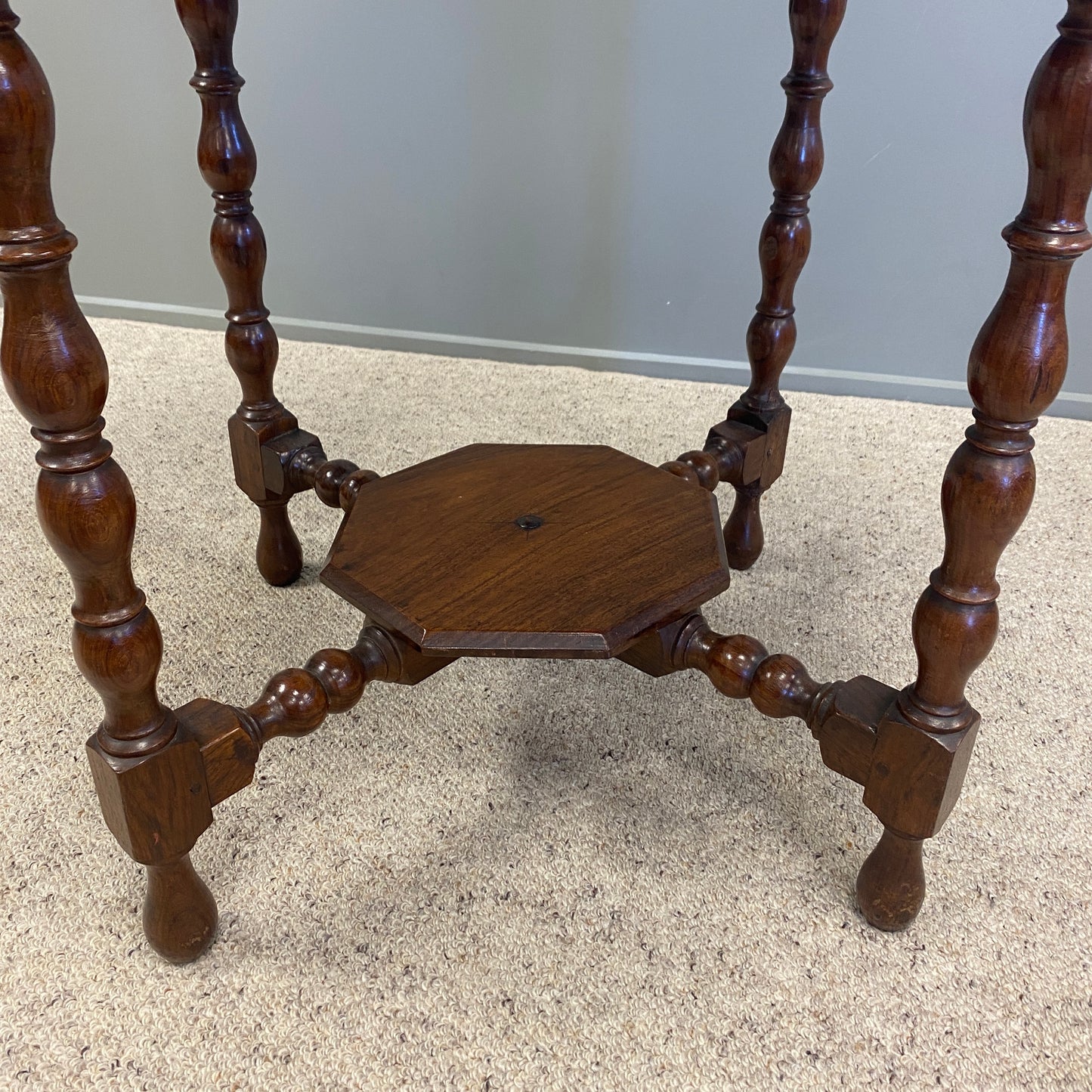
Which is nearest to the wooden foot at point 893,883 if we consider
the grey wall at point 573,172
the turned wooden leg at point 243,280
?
the turned wooden leg at point 243,280

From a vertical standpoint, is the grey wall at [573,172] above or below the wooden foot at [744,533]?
above

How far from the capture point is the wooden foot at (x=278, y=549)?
3.97 ft

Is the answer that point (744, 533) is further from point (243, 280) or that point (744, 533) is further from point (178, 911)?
point (178, 911)

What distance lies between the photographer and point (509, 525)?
0.97 metres

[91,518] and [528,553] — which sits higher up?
[91,518]

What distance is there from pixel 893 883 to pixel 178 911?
0.54m

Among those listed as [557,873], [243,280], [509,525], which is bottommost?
[557,873]

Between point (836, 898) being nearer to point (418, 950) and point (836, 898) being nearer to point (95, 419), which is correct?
point (418, 950)

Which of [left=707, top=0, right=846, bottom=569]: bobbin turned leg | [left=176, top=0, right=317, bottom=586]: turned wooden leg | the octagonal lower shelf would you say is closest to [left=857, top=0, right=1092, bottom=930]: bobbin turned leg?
the octagonal lower shelf

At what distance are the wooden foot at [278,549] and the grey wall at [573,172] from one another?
2.38ft

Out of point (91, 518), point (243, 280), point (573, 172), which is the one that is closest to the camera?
point (91, 518)

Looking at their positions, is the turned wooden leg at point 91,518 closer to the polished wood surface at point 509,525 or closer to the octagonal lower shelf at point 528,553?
the polished wood surface at point 509,525

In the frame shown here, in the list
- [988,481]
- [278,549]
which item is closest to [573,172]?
[278,549]

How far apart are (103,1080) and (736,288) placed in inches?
55.6
